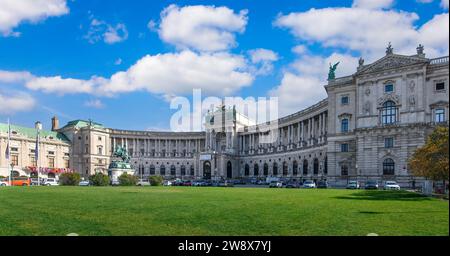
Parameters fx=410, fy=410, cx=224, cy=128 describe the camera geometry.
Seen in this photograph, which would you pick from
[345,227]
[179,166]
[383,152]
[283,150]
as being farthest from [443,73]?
[179,166]

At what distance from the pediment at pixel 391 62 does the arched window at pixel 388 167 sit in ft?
58.3

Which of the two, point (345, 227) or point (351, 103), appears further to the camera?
point (351, 103)

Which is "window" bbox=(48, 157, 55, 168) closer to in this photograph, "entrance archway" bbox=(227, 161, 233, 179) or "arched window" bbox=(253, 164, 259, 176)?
"entrance archway" bbox=(227, 161, 233, 179)

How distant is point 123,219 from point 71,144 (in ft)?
460

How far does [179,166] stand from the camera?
164 m

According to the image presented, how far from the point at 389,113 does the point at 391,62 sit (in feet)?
32.0

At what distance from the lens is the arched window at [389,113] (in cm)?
7800

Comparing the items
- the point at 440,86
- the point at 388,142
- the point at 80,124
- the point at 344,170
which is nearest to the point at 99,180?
the point at 344,170

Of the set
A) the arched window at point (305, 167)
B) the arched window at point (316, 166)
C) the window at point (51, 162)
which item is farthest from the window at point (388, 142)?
the window at point (51, 162)

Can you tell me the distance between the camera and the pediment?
2975 inches

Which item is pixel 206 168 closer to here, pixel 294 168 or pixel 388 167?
pixel 294 168

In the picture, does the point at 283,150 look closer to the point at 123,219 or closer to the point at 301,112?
the point at 301,112

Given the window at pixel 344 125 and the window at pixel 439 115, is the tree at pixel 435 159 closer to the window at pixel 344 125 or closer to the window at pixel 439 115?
the window at pixel 439 115

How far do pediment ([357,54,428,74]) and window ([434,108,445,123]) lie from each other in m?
9.16
